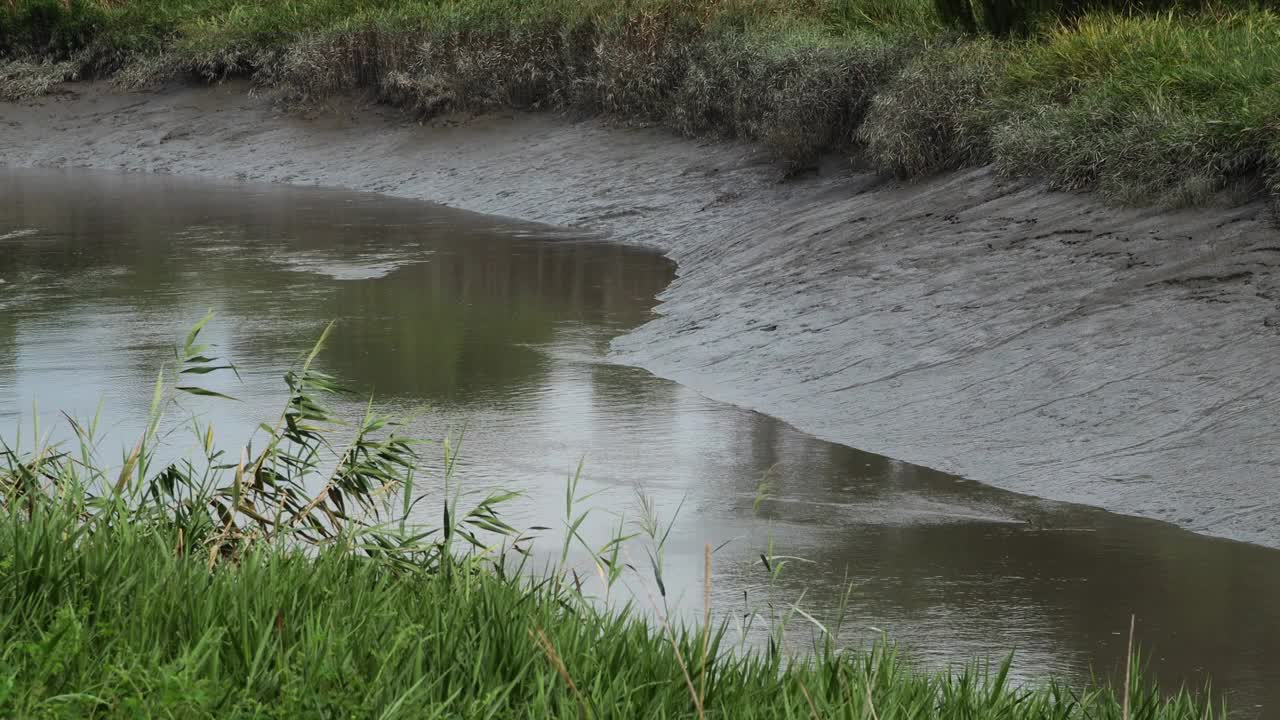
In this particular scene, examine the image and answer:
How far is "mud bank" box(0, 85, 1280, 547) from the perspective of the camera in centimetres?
771

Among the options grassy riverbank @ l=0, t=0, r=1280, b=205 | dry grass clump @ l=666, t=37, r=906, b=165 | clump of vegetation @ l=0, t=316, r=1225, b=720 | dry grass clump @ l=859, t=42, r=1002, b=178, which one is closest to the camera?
clump of vegetation @ l=0, t=316, r=1225, b=720

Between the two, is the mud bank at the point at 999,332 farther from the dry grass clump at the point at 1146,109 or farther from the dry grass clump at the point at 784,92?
the dry grass clump at the point at 784,92

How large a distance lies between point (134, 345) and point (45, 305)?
2.11 m

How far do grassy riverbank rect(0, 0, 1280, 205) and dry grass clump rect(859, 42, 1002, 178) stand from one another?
0.02 m

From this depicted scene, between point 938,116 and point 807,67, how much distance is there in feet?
9.77

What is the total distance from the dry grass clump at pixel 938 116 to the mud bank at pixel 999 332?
14.0 inches

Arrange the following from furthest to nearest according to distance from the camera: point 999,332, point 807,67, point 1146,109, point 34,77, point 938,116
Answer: point 34,77 → point 807,67 → point 938,116 → point 1146,109 → point 999,332

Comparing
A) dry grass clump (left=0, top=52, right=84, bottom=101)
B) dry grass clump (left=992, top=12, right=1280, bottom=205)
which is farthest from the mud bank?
dry grass clump (left=0, top=52, right=84, bottom=101)

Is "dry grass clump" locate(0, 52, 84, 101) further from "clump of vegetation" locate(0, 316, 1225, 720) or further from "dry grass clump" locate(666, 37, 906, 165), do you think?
"clump of vegetation" locate(0, 316, 1225, 720)

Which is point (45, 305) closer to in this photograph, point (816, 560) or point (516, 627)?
point (816, 560)

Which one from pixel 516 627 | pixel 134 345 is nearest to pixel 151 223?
pixel 134 345

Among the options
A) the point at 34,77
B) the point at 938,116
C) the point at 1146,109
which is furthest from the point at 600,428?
the point at 34,77

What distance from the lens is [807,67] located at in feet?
51.4

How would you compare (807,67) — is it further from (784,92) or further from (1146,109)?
(1146,109)
